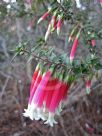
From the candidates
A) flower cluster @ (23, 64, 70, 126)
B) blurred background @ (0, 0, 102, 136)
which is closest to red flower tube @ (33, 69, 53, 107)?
flower cluster @ (23, 64, 70, 126)

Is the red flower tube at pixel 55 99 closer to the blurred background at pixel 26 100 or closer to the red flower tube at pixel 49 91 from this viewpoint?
the red flower tube at pixel 49 91

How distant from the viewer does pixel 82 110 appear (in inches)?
187

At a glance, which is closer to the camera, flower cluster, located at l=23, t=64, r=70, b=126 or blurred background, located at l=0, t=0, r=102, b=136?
flower cluster, located at l=23, t=64, r=70, b=126

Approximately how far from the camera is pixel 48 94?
199 centimetres

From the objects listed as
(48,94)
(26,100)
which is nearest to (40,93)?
(48,94)

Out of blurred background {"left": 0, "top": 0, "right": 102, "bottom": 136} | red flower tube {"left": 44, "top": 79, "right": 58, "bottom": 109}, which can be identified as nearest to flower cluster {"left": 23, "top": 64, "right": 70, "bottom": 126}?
red flower tube {"left": 44, "top": 79, "right": 58, "bottom": 109}

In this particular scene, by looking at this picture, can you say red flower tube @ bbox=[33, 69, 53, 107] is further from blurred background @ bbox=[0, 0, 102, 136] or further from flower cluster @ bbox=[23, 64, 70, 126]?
blurred background @ bbox=[0, 0, 102, 136]

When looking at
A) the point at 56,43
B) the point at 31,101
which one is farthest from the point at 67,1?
the point at 56,43

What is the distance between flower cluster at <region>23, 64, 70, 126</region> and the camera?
193 cm

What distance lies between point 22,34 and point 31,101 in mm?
2844

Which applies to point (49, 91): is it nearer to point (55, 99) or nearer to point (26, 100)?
point (55, 99)

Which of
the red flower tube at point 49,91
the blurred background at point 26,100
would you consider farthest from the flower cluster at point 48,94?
the blurred background at point 26,100

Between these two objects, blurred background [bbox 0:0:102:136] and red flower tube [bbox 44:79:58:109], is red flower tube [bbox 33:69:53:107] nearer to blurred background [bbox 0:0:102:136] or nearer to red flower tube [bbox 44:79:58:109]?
red flower tube [bbox 44:79:58:109]

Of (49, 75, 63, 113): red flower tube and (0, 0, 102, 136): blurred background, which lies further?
(0, 0, 102, 136): blurred background
